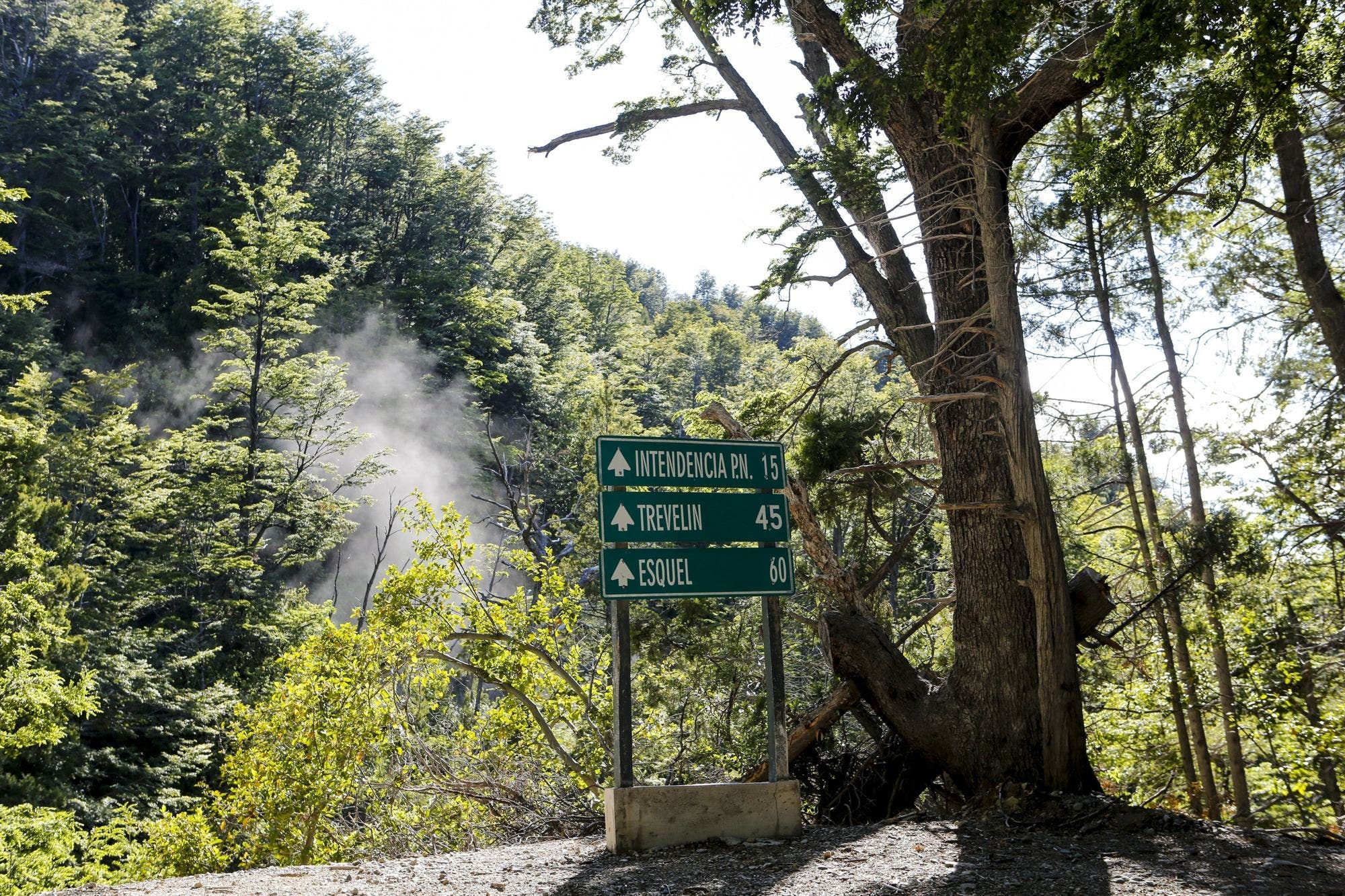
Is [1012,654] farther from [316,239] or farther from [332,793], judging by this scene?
[316,239]

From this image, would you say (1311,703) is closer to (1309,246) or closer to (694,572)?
(1309,246)

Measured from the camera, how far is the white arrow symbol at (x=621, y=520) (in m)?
5.66

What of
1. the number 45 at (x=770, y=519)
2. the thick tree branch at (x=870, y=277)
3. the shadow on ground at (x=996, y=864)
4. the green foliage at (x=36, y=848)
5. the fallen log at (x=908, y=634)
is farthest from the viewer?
the green foliage at (x=36, y=848)

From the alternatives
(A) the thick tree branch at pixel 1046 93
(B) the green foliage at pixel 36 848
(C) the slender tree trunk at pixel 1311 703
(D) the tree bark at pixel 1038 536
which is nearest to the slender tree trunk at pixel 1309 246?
(C) the slender tree trunk at pixel 1311 703

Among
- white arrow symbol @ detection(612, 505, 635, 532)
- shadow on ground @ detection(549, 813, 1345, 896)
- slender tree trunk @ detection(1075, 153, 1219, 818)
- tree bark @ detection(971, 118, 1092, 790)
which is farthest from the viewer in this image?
slender tree trunk @ detection(1075, 153, 1219, 818)

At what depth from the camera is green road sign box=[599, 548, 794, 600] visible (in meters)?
5.59

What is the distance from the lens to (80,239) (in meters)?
46.4

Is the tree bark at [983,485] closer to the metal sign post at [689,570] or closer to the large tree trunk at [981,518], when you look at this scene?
the large tree trunk at [981,518]

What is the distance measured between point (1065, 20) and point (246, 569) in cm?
2712

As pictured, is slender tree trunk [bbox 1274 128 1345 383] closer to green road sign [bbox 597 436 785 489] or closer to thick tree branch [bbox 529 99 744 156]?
thick tree branch [bbox 529 99 744 156]

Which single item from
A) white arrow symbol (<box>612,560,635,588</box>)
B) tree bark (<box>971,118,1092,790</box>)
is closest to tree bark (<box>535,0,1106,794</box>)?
tree bark (<box>971,118,1092,790</box>)

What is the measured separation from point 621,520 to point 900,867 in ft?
7.69

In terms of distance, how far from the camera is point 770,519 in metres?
6.04

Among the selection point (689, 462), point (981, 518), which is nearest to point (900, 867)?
point (689, 462)
